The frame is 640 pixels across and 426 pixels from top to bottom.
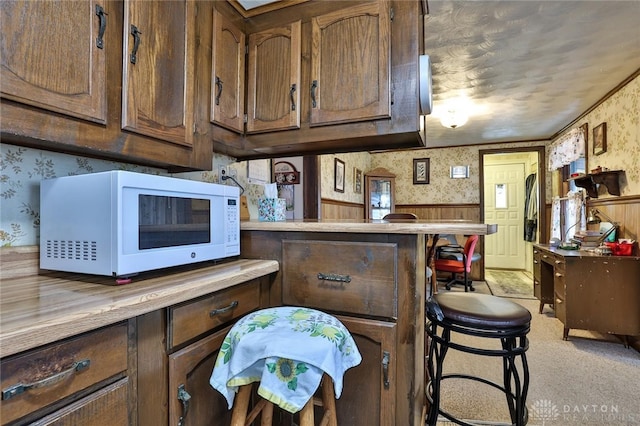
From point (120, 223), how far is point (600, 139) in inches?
166

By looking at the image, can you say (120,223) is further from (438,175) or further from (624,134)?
(438,175)

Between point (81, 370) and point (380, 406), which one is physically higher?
point (81, 370)

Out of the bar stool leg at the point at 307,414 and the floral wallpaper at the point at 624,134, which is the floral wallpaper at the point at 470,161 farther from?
the bar stool leg at the point at 307,414

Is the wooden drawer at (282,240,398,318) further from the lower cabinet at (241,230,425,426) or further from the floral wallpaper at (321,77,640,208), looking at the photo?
the floral wallpaper at (321,77,640,208)

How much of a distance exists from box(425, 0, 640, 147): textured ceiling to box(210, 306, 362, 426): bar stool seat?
74.4 inches

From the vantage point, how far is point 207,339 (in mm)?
1009

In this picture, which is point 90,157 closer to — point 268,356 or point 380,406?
point 268,356

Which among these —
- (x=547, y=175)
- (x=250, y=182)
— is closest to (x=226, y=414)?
(x=250, y=182)

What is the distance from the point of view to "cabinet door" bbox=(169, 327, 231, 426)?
34.9 inches

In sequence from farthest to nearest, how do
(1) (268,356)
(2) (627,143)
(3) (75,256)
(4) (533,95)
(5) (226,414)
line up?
(4) (533,95), (2) (627,143), (5) (226,414), (3) (75,256), (1) (268,356)

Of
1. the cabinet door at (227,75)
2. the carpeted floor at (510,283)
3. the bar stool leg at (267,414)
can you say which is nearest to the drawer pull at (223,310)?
the bar stool leg at (267,414)

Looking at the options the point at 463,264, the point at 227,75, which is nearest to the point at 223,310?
the point at 227,75

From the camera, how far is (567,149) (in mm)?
3938

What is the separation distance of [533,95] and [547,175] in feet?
7.88
